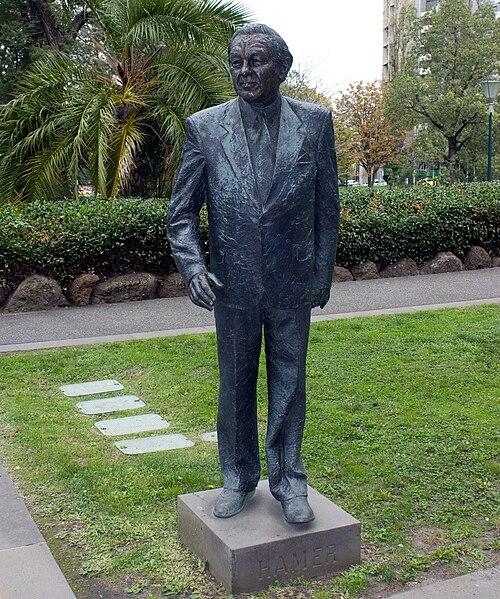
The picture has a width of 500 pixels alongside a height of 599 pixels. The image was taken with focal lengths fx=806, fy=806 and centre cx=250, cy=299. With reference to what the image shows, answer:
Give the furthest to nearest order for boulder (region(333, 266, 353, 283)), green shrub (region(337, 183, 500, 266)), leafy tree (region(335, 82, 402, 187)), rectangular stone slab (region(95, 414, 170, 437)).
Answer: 1. leafy tree (region(335, 82, 402, 187))
2. green shrub (region(337, 183, 500, 266))
3. boulder (region(333, 266, 353, 283))
4. rectangular stone slab (region(95, 414, 170, 437))

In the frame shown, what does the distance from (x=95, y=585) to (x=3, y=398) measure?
3265mm

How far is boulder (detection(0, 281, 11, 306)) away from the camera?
10.2 meters

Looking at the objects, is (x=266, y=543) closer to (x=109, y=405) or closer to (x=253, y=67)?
(x=253, y=67)

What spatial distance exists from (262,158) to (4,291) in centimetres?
741

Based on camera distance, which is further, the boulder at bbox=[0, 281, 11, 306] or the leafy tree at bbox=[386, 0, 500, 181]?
the leafy tree at bbox=[386, 0, 500, 181]

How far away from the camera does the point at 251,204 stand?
3475 millimetres

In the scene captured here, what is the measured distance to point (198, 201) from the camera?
3688 millimetres

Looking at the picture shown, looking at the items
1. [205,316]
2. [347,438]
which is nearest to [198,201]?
[347,438]

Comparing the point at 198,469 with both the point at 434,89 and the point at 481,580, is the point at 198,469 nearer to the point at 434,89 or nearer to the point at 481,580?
the point at 481,580

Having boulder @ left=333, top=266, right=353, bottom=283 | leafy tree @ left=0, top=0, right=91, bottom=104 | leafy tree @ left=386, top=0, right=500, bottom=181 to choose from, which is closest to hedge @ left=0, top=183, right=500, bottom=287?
boulder @ left=333, top=266, right=353, bottom=283

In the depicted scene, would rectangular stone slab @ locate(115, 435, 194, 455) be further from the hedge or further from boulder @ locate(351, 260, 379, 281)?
boulder @ locate(351, 260, 379, 281)

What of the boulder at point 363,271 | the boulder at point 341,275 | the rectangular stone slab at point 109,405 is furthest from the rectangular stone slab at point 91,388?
the boulder at point 363,271

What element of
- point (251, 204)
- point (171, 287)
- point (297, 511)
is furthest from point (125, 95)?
point (297, 511)

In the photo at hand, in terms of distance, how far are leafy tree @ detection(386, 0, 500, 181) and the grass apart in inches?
764
